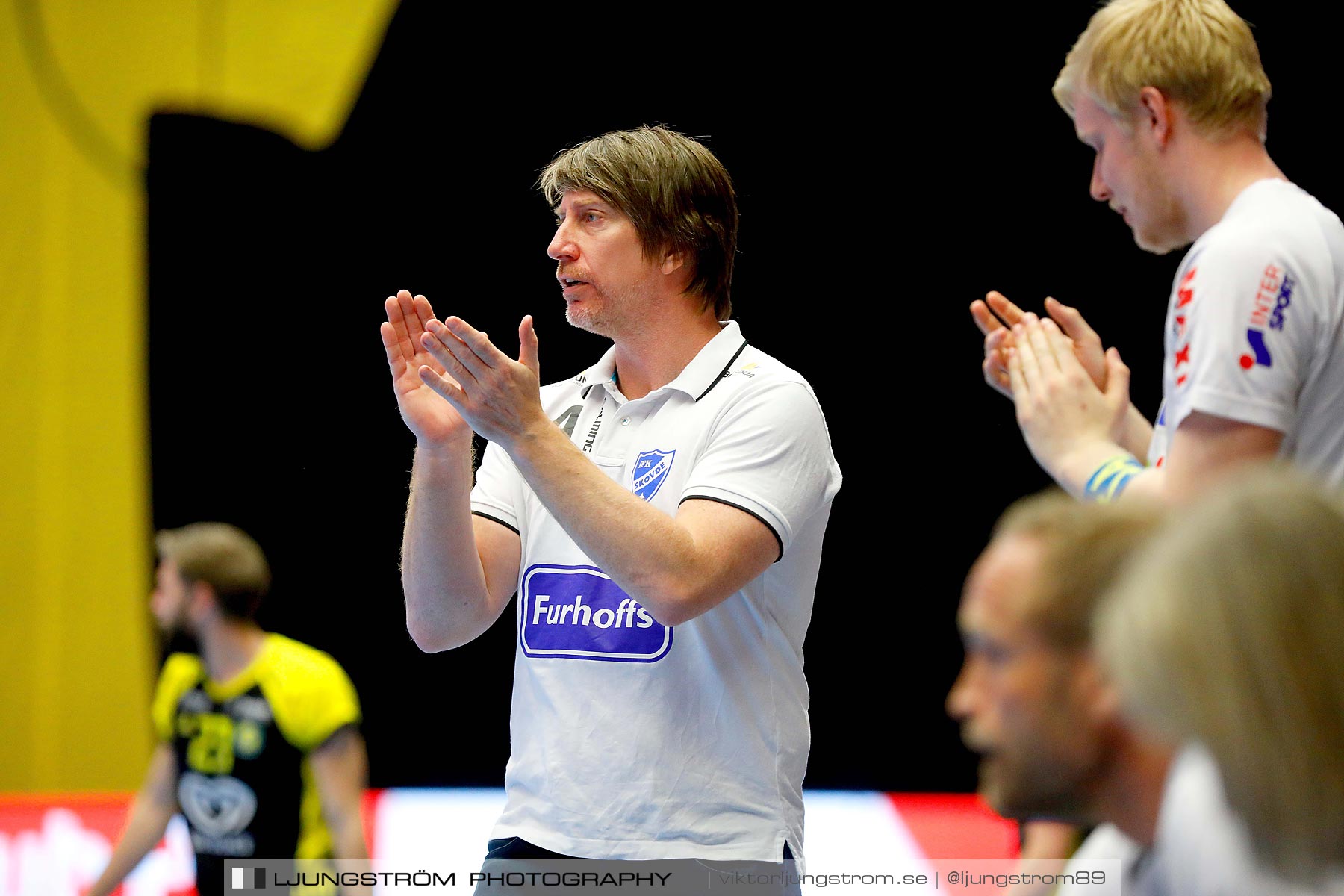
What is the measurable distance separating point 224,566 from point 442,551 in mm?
1599

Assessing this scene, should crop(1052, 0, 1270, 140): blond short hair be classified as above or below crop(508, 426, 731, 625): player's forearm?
above

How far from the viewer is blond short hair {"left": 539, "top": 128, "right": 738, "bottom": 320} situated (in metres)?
2.28

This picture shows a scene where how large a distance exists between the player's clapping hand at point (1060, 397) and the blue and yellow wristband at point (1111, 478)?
5cm

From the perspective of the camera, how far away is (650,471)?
210cm

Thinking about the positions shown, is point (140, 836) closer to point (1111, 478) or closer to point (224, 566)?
point (224, 566)

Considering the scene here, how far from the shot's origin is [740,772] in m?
1.94

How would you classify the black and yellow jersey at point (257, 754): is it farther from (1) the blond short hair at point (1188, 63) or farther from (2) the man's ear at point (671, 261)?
(1) the blond short hair at point (1188, 63)

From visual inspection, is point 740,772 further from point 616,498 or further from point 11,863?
point 11,863

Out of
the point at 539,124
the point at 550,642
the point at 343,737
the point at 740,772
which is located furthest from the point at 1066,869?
the point at 539,124

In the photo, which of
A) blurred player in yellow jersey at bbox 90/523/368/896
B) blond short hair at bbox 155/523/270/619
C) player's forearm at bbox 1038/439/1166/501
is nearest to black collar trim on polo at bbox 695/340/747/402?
player's forearm at bbox 1038/439/1166/501

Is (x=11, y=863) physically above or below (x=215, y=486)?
below

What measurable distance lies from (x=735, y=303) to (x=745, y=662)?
3.68m

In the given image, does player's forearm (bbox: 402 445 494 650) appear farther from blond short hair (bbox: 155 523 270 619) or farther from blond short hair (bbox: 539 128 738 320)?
blond short hair (bbox: 155 523 270 619)

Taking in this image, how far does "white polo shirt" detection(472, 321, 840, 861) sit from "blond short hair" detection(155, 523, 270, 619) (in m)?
1.53
